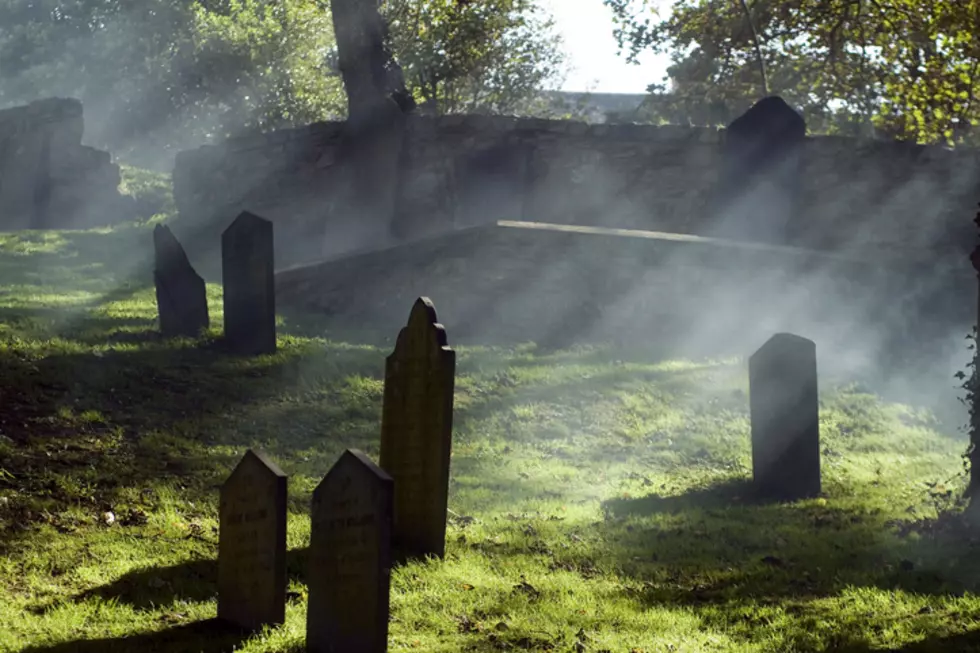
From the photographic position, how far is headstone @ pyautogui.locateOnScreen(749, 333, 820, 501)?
9.91 metres

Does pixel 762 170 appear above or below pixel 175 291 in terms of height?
above

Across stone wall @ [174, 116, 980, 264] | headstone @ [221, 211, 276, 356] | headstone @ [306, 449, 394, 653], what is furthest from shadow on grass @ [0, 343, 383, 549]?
stone wall @ [174, 116, 980, 264]

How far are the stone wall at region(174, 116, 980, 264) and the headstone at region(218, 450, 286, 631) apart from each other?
13.7m

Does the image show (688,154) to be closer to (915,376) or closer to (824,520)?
(915,376)

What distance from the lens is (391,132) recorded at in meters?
20.2

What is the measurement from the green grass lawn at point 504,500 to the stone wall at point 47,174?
856cm

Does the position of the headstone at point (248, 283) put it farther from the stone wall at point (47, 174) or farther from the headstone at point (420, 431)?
the stone wall at point (47, 174)

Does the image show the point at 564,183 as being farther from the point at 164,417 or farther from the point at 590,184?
the point at 164,417

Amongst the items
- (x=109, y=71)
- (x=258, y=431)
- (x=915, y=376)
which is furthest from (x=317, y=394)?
(x=109, y=71)

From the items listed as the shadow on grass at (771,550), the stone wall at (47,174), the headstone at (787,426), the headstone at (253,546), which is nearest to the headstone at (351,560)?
the headstone at (253,546)

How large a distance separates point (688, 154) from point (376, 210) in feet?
16.8

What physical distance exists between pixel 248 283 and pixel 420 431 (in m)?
5.13

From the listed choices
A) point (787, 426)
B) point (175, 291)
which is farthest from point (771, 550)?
point (175, 291)

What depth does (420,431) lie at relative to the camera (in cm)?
768
